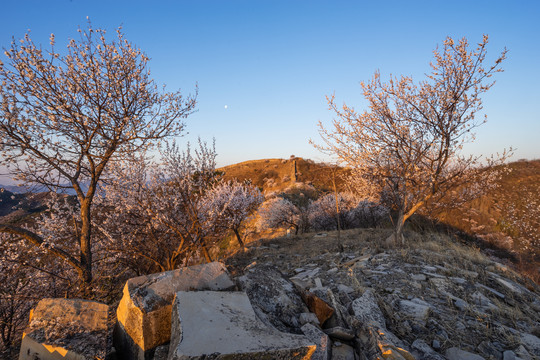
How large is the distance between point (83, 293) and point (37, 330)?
10.7 feet

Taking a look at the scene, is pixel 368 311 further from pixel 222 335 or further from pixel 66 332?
pixel 66 332

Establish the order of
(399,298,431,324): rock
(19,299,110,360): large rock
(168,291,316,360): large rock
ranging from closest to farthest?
(168,291,316,360): large rock → (19,299,110,360): large rock → (399,298,431,324): rock

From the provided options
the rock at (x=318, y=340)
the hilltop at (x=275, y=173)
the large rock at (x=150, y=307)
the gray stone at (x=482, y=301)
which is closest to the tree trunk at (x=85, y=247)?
the large rock at (x=150, y=307)

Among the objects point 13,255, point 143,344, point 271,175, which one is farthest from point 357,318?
point 271,175

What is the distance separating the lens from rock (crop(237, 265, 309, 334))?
3561 millimetres

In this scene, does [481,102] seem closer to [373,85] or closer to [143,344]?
[373,85]

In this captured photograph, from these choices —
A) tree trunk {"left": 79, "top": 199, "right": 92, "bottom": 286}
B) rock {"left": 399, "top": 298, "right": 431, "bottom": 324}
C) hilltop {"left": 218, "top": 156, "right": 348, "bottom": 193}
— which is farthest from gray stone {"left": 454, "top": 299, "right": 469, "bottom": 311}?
hilltop {"left": 218, "top": 156, "right": 348, "bottom": 193}

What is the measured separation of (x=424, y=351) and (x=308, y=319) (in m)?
1.63

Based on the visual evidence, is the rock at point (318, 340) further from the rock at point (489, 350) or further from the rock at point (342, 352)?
the rock at point (489, 350)

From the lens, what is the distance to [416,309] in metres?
4.67

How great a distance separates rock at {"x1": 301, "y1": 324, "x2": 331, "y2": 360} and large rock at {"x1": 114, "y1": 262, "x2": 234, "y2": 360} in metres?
1.25

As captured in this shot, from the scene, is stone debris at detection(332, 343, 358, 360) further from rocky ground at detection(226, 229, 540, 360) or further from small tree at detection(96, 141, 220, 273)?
small tree at detection(96, 141, 220, 273)

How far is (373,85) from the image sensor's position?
31.0 feet

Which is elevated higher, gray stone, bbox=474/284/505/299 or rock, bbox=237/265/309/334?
rock, bbox=237/265/309/334
